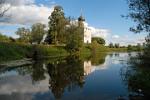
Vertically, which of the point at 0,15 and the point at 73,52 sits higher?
the point at 0,15

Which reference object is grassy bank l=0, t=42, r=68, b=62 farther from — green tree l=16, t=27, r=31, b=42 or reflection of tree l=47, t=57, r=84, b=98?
green tree l=16, t=27, r=31, b=42

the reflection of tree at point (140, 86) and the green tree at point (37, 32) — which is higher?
the green tree at point (37, 32)

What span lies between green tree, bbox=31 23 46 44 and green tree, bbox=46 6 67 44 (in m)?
22.9

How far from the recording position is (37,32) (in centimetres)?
12781

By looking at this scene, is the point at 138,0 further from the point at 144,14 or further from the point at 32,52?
the point at 32,52

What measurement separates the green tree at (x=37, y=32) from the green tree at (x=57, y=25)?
75.0ft

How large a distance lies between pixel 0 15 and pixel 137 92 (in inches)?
971

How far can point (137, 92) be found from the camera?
19219 mm

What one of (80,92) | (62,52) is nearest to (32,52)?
(62,52)

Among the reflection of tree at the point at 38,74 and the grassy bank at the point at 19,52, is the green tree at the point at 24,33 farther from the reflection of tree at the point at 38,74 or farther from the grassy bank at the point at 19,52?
the reflection of tree at the point at 38,74

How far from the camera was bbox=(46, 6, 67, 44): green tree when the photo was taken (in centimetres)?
10138

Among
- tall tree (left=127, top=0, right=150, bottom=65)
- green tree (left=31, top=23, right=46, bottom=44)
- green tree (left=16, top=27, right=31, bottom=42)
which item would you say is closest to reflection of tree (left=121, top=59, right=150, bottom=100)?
tall tree (left=127, top=0, right=150, bottom=65)

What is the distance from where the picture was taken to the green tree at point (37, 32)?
127 meters

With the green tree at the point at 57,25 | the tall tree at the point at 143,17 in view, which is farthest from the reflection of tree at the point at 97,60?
the tall tree at the point at 143,17
